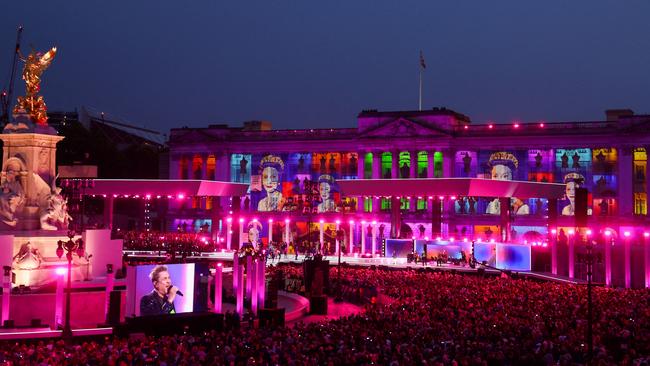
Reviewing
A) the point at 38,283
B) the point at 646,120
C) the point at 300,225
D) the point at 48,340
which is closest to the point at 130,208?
the point at 300,225

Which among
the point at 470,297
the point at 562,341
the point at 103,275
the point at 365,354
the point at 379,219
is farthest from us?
the point at 379,219

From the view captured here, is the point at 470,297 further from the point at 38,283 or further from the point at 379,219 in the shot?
the point at 379,219

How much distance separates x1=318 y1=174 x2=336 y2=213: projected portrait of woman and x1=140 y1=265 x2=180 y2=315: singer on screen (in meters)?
62.1

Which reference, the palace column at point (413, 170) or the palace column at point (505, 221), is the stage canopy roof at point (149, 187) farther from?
the palace column at point (413, 170)

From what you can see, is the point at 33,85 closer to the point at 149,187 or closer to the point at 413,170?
the point at 149,187

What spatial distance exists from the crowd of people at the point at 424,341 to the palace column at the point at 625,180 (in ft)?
178

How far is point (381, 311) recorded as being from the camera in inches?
1141

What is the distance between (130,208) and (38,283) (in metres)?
76.1

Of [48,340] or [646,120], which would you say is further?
[646,120]

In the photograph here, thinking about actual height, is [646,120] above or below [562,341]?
above

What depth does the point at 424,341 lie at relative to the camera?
72.0 feet

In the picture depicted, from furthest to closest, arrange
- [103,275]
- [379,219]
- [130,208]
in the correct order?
[130,208], [379,219], [103,275]

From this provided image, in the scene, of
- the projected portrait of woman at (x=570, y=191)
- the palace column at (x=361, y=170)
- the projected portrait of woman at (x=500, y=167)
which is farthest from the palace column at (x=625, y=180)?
the palace column at (x=361, y=170)

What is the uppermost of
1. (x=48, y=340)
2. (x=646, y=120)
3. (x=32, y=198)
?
(x=646, y=120)
